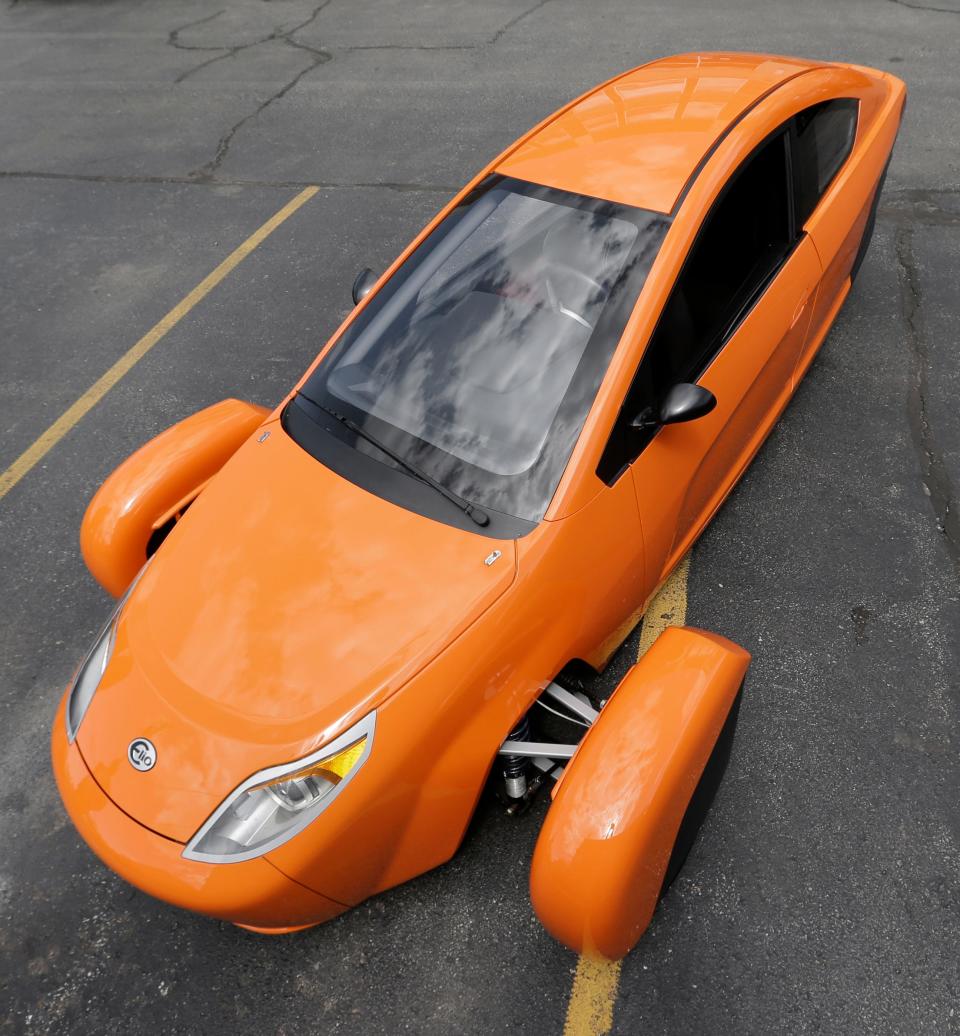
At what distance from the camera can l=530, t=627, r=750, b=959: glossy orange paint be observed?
235 cm

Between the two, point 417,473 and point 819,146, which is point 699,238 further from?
point 417,473

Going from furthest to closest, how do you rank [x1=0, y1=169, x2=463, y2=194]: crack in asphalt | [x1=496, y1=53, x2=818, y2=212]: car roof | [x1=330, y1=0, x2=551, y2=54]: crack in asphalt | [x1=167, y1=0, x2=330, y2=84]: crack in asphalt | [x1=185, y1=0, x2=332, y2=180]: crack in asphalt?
[x1=167, y1=0, x2=330, y2=84]: crack in asphalt
[x1=330, y1=0, x2=551, y2=54]: crack in asphalt
[x1=185, y1=0, x2=332, y2=180]: crack in asphalt
[x1=0, y1=169, x2=463, y2=194]: crack in asphalt
[x1=496, y1=53, x2=818, y2=212]: car roof

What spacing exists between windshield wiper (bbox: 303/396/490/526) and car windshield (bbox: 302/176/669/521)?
0.07 feet

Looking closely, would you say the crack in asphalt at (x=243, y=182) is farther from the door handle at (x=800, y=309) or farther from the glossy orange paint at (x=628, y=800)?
the glossy orange paint at (x=628, y=800)

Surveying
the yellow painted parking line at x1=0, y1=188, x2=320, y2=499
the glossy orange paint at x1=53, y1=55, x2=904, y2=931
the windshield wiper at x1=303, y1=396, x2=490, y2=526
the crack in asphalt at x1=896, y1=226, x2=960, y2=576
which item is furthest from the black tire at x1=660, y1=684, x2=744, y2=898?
the yellow painted parking line at x1=0, y1=188, x2=320, y2=499

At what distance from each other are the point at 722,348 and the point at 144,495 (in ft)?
7.59

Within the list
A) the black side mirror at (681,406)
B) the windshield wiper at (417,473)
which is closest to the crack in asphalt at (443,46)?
the windshield wiper at (417,473)

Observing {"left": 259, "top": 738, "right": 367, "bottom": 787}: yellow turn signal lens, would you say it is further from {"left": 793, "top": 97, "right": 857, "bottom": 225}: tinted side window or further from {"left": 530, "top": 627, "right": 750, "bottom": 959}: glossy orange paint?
{"left": 793, "top": 97, "right": 857, "bottom": 225}: tinted side window

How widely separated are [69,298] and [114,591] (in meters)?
3.43

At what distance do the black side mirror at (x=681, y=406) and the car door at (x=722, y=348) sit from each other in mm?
42

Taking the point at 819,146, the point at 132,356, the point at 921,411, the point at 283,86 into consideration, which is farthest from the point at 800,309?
the point at 283,86

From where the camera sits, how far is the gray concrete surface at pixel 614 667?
277 centimetres

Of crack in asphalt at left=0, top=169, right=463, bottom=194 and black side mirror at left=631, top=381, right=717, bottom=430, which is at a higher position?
black side mirror at left=631, top=381, right=717, bottom=430

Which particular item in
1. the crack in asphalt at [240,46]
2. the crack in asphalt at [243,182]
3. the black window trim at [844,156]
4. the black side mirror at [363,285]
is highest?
the black window trim at [844,156]
